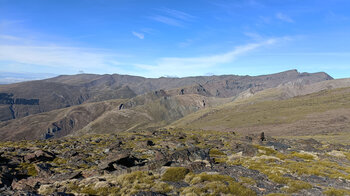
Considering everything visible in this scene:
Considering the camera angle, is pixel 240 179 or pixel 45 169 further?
pixel 45 169

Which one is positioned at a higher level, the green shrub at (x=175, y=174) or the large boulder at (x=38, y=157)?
the green shrub at (x=175, y=174)

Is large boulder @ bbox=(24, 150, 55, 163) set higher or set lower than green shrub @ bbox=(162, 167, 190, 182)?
lower

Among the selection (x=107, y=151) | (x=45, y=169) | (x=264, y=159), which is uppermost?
(x=264, y=159)

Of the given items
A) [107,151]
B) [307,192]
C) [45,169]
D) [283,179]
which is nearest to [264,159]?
[283,179]

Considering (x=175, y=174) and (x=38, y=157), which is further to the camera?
(x=38, y=157)

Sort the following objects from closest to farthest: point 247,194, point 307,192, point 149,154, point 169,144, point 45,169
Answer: point 247,194, point 307,192, point 45,169, point 149,154, point 169,144

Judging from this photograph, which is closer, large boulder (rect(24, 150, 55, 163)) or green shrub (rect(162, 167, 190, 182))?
green shrub (rect(162, 167, 190, 182))

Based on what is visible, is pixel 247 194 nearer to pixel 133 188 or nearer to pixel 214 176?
pixel 214 176

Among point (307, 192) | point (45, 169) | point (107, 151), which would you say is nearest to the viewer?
Result: point (307, 192)

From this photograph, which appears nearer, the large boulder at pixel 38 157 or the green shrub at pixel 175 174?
the green shrub at pixel 175 174

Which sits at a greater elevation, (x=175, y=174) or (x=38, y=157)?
(x=175, y=174)

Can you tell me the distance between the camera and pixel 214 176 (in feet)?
79.9

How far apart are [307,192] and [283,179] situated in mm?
3391

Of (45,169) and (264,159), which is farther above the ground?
(264,159)
